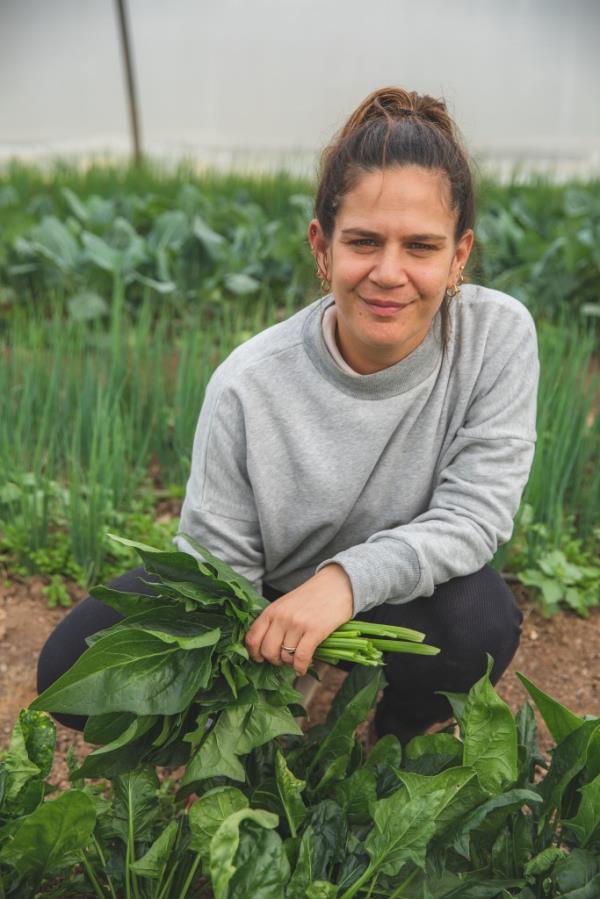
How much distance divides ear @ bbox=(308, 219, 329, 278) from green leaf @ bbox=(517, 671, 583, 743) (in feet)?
1.99

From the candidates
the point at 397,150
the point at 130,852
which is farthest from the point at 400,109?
the point at 130,852

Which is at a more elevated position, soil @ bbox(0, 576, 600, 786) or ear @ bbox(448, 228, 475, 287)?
ear @ bbox(448, 228, 475, 287)

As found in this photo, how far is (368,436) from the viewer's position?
4.80 feet

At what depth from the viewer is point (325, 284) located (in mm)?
1558

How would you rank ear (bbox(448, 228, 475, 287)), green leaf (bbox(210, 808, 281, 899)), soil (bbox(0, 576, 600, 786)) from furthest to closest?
soil (bbox(0, 576, 600, 786))
ear (bbox(448, 228, 475, 287))
green leaf (bbox(210, 808, 281, 899))

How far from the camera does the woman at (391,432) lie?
4.47 ft

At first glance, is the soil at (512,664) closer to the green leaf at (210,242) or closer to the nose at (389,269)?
the nose at (389,269)

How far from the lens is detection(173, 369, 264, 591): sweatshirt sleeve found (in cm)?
145

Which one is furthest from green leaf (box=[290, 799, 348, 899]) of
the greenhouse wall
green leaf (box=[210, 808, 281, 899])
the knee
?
the greenhouse wall

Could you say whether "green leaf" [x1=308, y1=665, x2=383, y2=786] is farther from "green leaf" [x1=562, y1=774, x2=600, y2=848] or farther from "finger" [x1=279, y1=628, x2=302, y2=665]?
"green leaf" [x1=562, y1=774, x2=600, y2=848]

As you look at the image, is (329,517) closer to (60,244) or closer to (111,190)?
(60,244)

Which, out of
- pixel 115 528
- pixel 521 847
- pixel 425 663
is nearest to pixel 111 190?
pixel 115 528

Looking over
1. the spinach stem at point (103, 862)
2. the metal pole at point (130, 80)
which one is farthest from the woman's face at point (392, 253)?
the metal pole at point (130, 80)

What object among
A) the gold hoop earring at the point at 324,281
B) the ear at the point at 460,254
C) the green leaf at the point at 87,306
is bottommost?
the green leaf at the point at 87,306
